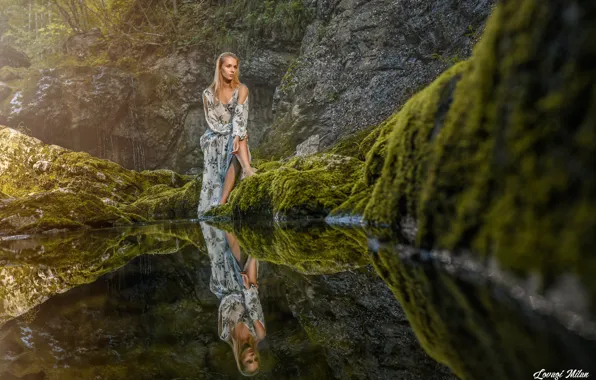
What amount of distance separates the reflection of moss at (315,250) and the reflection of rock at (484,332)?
0.75 m

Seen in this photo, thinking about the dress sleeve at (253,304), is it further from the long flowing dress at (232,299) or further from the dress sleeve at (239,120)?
the dress sleeve at (239,120)

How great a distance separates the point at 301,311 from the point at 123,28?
2092 centimetres

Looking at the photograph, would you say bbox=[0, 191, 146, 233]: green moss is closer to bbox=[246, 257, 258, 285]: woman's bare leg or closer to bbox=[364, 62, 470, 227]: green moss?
bbox=[246, 257, 258, 285]: woman's bare leg

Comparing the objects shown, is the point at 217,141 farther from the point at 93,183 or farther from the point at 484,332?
the point at 484,332

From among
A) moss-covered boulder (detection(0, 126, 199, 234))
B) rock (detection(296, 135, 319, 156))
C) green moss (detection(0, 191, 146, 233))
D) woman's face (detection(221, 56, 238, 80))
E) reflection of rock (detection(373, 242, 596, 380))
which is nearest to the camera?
reflection of rock (detection(373, 242, 596, 380))

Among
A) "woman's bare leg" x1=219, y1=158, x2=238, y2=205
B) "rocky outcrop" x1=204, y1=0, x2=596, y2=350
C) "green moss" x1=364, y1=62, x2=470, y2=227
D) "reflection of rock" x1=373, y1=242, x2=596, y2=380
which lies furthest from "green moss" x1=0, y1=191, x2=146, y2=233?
"reflection of rock" x1=373, y1=242, x2=596, y2=380

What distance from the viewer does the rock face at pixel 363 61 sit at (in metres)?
8.47

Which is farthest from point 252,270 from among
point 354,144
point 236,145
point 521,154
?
point 236,145

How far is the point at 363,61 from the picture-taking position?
33.8ft

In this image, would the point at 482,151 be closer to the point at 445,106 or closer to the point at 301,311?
the point at 445,106

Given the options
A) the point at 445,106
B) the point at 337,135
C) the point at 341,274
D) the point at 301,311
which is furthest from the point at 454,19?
the point at 301,311

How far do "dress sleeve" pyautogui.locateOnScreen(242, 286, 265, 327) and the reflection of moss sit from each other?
1.30ft

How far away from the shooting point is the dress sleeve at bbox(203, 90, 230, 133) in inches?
345

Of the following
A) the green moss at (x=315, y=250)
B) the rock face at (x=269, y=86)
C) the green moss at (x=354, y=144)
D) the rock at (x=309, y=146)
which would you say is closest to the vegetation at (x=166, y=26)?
the rock face at (x=269, y=86)
